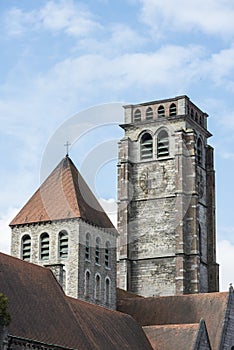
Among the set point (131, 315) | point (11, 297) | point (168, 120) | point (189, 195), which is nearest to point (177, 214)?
point (189, 195)

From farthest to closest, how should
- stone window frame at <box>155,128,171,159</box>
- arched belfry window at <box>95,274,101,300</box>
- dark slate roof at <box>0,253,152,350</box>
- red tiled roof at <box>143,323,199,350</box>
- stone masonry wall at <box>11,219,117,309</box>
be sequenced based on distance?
stone window frame at <box>155,128,171,159</box> < arched belfry window at <box>95,274,101,300</box> < stone masonry wall at <box>11,219,117,309</box> < red tiled roof at <box>143,323,199,350</box> < dark slate roof at <box>0,253,152,350</box>

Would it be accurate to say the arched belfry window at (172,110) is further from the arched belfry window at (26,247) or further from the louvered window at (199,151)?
the arched belfry window at (26,247)

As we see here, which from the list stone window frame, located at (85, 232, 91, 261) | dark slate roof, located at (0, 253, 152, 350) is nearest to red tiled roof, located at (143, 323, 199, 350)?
dark slate roof, located at (0, 253, 152, 350)

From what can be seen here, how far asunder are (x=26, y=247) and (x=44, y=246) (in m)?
1.22

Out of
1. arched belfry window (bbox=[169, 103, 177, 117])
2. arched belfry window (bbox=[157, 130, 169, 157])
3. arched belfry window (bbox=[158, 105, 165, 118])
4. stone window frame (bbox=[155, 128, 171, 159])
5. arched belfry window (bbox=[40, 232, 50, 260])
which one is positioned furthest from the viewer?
arched belfry window (bbox=[158, 105, 165, 118])

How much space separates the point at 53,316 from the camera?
44.4m

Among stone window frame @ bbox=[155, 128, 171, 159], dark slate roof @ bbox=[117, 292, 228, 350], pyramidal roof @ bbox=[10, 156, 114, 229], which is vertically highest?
stone window frame @ bbox=[155, 128, 171, 159]

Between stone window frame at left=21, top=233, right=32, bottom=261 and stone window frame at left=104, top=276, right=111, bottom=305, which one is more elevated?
stone window frame at left=21, top=233, right=32, bottom=261

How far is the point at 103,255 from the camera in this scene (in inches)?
2218

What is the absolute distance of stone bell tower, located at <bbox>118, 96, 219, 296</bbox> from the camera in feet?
234

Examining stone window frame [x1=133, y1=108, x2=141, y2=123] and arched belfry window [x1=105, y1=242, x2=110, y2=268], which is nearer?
arched belfry window [x1=105, y1=242, x2=110, y2=268]

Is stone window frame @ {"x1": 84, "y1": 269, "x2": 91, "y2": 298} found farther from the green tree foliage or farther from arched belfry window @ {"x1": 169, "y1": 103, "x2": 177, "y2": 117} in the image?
arched belfry window @ {"x1": 169, "y1": 103, "x2": 177, "y2": 117}

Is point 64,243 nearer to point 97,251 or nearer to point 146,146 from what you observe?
point 97,251

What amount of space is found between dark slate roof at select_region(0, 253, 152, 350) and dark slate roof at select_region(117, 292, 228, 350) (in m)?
5.02
